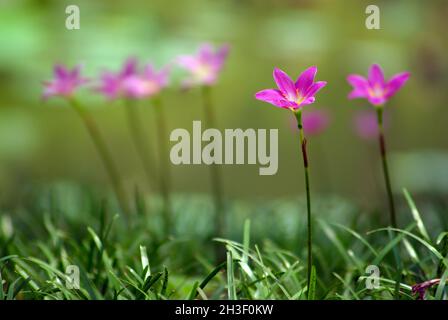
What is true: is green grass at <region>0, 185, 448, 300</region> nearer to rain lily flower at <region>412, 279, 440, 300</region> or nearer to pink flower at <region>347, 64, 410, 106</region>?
rain lily flower at <region>412, 279, 440, 300</region>

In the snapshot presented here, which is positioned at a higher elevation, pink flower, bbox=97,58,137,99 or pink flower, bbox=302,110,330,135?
pink flower, bbox=97,58,137,99

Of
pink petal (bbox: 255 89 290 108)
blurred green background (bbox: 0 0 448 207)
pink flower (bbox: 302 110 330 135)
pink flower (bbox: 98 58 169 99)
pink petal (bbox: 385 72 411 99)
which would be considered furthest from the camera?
blurred green background (bbox: 0 0 448 207)

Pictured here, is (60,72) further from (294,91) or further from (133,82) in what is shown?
(294,91)

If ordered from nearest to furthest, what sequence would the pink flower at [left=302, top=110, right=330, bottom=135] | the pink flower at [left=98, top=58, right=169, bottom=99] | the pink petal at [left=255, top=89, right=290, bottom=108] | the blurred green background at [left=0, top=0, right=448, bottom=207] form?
the pink petal at [left=255, top=89, right=290, bottom=108] → the pink flower at [left=98, top=58, right=169, bottom=99] → the pink flower at [left=302, top=110, right=330, bottom=135] → the blurred green background at [left=0, top=0, right=448, bottom=207]

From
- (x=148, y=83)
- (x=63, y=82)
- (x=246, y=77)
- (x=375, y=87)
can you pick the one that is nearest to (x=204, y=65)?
(x=148, y=83)

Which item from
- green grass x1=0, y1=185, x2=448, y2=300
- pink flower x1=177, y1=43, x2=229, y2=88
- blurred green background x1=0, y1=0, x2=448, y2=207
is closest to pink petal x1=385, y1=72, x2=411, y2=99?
green grass x1=0, y1=185, x2=448, y2=300
